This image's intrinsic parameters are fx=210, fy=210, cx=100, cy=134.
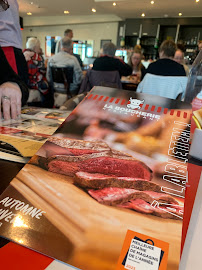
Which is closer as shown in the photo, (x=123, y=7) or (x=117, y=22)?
(x=123, y=7)

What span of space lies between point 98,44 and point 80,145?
813 centimetres

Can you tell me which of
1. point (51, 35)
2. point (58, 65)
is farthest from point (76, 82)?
point (51, 35)

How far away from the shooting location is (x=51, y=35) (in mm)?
8305

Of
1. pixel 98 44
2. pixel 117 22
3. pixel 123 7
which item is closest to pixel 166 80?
pixel 123 7

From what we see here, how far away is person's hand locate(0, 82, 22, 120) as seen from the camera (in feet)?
1.82

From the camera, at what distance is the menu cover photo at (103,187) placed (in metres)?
0.20

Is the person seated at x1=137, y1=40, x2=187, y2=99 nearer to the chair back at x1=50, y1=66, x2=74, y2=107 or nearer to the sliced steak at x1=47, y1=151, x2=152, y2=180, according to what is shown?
the chair back at x1=50, y1=66, x2=74, y2=107

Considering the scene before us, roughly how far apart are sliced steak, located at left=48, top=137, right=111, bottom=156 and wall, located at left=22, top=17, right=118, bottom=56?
7.70 metres

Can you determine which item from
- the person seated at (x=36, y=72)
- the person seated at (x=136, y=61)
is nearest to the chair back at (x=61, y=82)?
the person seated at (x=36, y=72)

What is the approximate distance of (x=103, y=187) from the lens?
26cm

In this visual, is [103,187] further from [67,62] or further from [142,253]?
[67,62]

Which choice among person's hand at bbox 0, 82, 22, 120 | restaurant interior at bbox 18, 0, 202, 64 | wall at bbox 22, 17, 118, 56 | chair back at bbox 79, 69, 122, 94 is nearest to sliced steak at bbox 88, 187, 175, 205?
person's hand at bbox 0, 82, 22, 120

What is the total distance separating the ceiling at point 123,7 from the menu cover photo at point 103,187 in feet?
18.2

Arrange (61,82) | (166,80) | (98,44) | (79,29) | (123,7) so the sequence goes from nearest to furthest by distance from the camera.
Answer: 1. (166,80)
2. (61,82)
3. (123,7)
4. (98,44)
5. (79,29)
